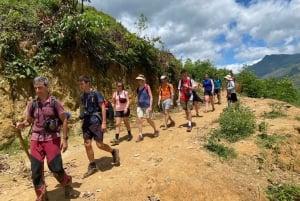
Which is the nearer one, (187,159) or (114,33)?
(187,159)

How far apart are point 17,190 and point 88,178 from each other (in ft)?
5.05

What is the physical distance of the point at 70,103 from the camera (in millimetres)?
12477

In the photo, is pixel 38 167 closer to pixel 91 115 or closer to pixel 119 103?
pixel 91 115

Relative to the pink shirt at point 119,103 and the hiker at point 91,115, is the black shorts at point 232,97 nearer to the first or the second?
the pink shirt at point 119,103

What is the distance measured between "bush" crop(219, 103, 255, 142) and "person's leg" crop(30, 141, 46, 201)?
6269 millimetres

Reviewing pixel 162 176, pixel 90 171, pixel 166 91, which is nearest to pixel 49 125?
pixel 90 171

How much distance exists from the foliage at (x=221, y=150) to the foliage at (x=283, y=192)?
1.45 metres

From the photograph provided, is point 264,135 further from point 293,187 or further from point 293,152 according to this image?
point 293,187

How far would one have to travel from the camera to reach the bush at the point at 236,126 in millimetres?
11031

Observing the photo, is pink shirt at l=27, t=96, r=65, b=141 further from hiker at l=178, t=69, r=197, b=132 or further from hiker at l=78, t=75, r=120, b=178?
hiker at l=178, t=69, r=197, b=132

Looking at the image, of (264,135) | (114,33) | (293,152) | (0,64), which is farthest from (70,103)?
(293,152)

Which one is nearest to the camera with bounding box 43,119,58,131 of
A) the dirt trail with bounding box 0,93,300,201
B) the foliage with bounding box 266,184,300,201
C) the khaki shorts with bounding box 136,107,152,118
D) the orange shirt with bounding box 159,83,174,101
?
the dirt trail with bounding box 0,93,300,201

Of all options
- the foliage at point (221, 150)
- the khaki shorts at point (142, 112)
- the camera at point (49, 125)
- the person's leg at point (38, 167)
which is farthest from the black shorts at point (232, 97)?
the person's leg at point (38, 167)

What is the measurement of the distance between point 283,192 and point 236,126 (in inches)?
132
